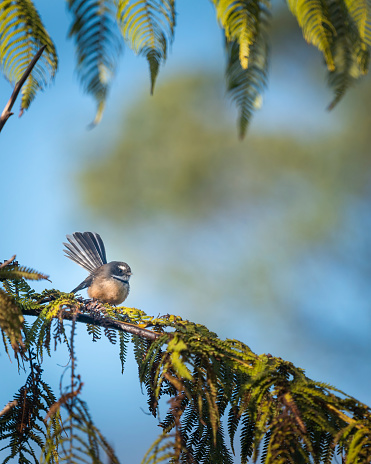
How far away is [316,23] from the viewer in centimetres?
128

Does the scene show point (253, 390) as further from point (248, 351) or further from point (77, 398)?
point (77, 398)

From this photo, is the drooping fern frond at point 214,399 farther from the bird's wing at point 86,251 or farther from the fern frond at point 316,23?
the bird's wing at point 86,251

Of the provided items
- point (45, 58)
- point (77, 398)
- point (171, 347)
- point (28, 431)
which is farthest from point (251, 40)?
point (28, 431)

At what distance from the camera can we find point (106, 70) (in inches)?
48.4

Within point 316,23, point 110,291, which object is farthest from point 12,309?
point 110,291

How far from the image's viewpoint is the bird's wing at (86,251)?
605 cm

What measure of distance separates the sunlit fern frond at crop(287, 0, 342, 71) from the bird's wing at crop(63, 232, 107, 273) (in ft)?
16.4

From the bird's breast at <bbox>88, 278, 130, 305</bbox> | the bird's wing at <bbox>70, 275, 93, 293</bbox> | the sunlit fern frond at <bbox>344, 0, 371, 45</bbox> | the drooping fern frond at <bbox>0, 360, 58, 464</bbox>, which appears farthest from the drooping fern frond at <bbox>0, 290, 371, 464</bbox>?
the bird's wing at <bbox>70, 275, 93, 293</bbox>

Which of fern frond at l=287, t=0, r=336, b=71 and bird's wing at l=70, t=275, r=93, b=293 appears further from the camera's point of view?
bird's wing at l=70, t=275, r=93, b=293

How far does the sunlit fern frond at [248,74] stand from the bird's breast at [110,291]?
4035mm

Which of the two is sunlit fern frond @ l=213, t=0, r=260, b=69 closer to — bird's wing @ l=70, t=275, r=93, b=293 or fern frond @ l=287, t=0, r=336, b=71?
fern frond @ l=287, t=0, r=336, b=71

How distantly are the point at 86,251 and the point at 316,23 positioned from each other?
5.17 m

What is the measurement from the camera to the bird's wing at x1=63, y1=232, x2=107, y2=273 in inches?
238

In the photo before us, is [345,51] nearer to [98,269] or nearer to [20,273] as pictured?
[20,273]
